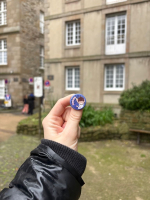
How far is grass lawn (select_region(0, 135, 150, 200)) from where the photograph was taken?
10.4 feet

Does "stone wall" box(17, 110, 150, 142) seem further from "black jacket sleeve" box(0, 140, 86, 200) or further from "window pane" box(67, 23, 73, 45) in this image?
"window pane" box(67, 23, 73, 45)

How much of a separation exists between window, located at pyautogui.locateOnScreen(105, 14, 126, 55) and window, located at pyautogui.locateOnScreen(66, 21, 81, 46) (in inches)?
77.0

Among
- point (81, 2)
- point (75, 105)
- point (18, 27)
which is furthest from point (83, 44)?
point (75, 105)

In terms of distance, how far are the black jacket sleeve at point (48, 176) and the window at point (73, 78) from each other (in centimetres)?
999

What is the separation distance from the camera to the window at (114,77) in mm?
9867

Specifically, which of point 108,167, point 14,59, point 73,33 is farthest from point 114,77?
point 14,59

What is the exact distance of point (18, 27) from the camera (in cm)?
1459

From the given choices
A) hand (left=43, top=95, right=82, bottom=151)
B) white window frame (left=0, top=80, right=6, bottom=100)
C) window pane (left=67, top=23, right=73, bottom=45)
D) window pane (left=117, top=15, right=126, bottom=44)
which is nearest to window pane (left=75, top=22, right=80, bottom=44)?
window pane (left=67, top=23, right=73, bottom=45)

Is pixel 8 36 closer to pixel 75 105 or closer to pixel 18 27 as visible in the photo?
pixel 18 27

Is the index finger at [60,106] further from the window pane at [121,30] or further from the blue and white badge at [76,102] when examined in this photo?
the window pane at [121,30]

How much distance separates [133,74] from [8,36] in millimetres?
12210

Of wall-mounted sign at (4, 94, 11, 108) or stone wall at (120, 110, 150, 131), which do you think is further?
wall-mounted sign at (4, 94, 11, 108)

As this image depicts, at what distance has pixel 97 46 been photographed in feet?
32.7

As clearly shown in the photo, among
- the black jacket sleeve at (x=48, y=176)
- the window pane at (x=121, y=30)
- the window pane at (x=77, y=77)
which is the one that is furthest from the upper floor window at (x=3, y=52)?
the black jacket sleeve at (x=48, y=176)
